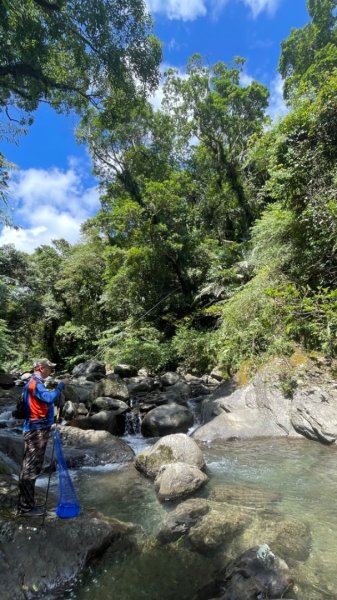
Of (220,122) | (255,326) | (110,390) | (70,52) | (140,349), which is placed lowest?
(110,390)

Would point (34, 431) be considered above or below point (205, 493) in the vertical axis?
above

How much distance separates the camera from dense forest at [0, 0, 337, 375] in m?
9.30

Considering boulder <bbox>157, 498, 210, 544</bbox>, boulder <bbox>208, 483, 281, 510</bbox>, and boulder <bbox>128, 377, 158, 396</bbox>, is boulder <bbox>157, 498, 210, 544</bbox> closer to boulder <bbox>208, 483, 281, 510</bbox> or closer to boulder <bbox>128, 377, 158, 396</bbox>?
boulder <bbox>208, 483, 281, 510</bbox>

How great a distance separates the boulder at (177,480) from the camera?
5582 millimetres

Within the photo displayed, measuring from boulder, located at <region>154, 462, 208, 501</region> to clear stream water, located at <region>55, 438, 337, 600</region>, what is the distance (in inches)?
7.3

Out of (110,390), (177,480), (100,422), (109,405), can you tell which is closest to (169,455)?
(177,480)

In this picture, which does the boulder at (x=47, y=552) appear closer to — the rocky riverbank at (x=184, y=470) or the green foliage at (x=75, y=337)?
the rocky riverbank at (x=184, y=470)

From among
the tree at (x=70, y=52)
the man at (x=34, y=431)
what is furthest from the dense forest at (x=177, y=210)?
the man at (x=34, y=431)

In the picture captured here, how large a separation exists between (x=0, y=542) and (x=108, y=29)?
12406mm

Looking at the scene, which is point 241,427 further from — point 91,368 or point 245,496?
point 91,368

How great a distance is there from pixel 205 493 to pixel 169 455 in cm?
106

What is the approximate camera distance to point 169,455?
655 centimetres

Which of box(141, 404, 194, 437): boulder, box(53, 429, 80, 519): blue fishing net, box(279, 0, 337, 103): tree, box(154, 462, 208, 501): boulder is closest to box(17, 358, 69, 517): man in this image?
box(53, 429, 80, 519): blue fishing net

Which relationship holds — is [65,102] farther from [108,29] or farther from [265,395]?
[265,395]
